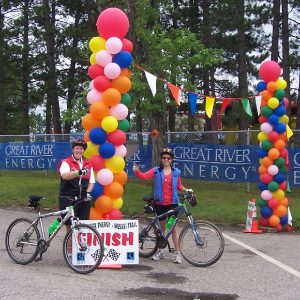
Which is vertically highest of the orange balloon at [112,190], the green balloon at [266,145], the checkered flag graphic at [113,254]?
the green balloon at [266,145]

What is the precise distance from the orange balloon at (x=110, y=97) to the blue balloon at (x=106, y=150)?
65cm

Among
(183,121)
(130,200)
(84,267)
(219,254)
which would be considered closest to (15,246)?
(84,267)

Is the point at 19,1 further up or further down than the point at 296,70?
further up

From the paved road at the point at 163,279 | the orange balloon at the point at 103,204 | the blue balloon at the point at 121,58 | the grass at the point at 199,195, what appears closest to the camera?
the paved road at the point at 163,279

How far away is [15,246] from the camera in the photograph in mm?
8070

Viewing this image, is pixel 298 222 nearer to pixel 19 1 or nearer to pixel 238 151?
pixel 238 151

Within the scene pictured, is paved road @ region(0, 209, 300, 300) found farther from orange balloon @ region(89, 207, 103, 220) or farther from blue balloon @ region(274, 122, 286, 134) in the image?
blue balloon @ region(274, 122, 286, 134)

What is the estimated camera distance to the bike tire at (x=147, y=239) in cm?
845

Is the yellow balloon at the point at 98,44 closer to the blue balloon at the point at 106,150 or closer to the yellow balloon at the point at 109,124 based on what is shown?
the yellow balloon at the point at 109,124

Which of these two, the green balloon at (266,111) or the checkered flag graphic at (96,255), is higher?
the green balloon at (266,111)

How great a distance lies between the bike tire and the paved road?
0.18m

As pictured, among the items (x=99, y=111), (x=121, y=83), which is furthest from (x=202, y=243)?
(x=121, y=83)

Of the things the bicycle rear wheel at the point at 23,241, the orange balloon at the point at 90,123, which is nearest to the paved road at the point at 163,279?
the bicycle rear wheel at the point at 23,241

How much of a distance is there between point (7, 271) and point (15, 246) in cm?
64
